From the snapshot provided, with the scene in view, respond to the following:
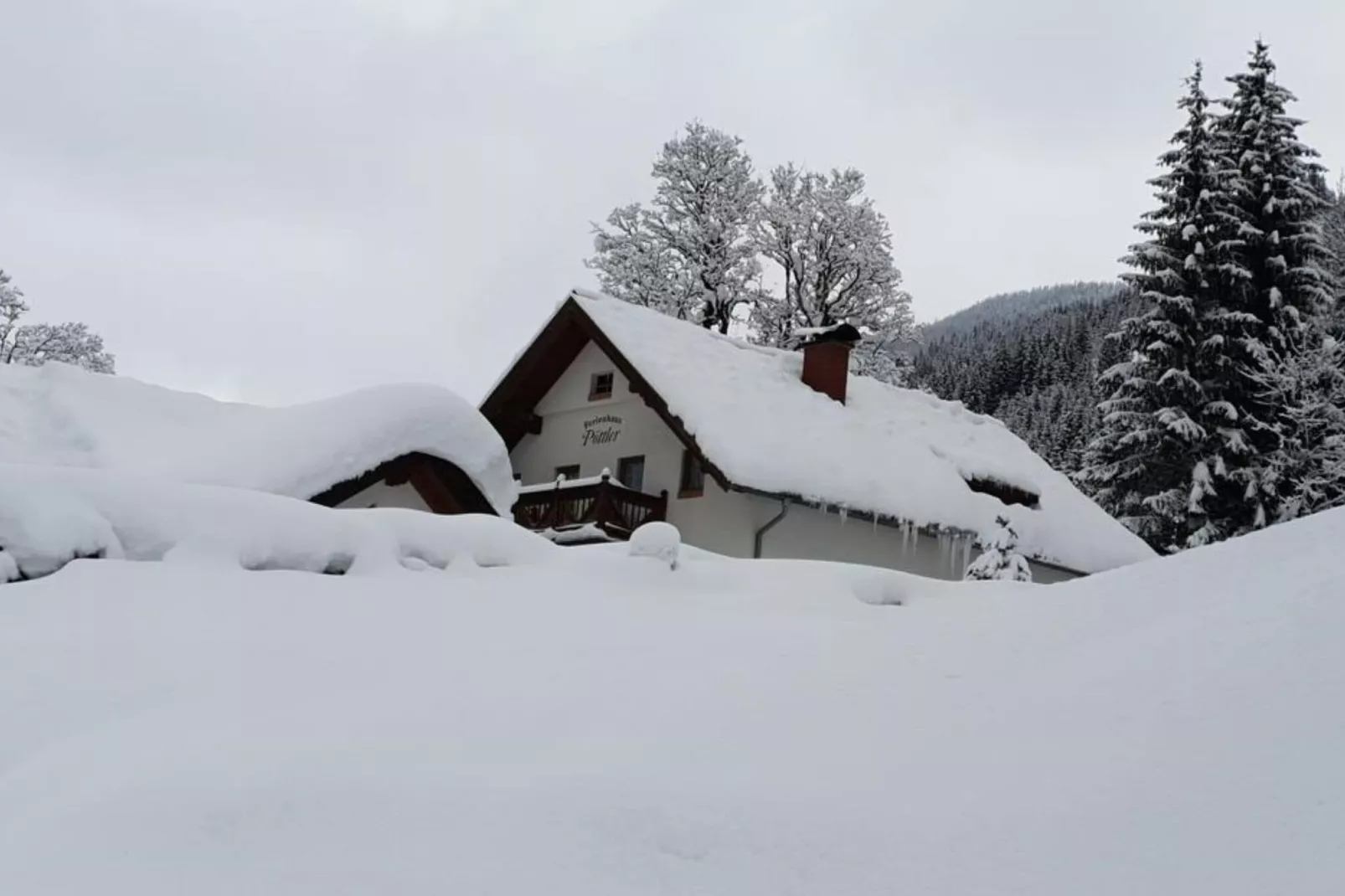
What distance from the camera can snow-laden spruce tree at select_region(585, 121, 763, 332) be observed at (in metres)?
33.3

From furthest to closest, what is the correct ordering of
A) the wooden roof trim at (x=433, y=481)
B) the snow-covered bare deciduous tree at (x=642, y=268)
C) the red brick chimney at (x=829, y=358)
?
the snow-covered bare deciduous tree at (x=642, y=268), the red brick chimney at (x=829, y=358), the wooden roof trim at (x=433, y=481)

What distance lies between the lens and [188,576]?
22.8 feet

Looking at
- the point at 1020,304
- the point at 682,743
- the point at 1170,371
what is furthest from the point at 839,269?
the point at 1020,304

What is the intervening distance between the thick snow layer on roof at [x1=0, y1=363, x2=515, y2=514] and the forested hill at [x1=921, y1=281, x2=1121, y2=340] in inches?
3081

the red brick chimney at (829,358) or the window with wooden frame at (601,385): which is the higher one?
the red brick chimney at (829,358)

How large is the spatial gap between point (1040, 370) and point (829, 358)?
142ft

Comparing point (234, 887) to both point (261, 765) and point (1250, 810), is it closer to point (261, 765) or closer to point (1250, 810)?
point (261, 765)

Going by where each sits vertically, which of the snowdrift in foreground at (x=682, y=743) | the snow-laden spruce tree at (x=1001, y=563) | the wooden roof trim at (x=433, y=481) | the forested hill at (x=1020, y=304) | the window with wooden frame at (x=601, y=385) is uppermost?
the forested hill at (x=1020, y=304)

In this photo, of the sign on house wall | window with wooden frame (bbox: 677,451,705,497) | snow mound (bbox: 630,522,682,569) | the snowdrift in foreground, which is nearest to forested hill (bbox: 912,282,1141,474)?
the sign on house wall

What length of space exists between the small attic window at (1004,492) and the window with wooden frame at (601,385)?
6543 mm

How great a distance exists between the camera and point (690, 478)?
20.4 meters

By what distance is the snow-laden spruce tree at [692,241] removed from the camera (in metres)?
33.3

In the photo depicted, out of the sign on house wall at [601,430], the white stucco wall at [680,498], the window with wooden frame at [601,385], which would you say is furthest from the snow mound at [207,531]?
the window with wooden frame at [601,385]

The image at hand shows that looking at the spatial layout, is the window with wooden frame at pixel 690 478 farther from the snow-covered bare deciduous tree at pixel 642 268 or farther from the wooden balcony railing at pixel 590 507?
the snow-covered bare deciduous tree at pixel 642 268
